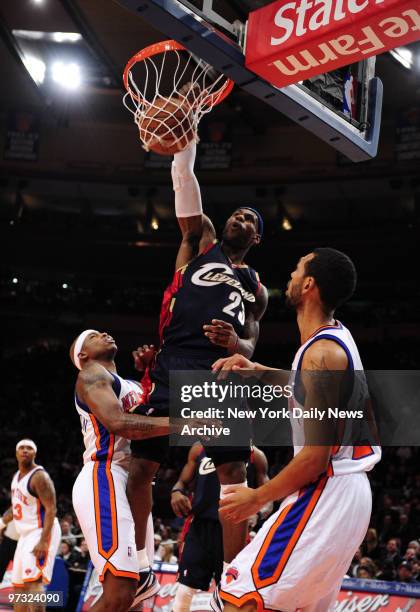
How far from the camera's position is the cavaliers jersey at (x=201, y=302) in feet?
15.1

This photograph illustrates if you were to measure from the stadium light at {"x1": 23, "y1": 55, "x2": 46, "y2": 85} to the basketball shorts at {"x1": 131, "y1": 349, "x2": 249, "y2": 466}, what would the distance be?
48.1 ft

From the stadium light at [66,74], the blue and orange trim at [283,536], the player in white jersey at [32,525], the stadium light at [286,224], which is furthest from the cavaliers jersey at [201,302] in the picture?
the stadium light at [286,224]

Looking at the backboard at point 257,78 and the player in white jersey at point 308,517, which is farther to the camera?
the backboard at point 257,78

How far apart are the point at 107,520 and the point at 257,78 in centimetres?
269

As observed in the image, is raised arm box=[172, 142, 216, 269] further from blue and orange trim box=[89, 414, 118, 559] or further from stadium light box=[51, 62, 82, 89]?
stadium light box=[51, 62, 82, 89]

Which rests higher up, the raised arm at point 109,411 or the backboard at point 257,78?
the backboard at point 257,78

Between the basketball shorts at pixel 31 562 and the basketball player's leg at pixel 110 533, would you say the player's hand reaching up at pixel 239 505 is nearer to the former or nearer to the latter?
the basketball player's leg at pixel 110 533

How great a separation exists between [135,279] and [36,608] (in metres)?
19.0

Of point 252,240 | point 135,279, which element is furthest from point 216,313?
point 135,279

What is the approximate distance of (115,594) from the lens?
4.14 m

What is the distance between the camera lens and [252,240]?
5.08 m

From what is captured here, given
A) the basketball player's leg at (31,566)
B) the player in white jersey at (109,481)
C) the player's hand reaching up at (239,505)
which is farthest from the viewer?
the basketball player's leg at (31,566)

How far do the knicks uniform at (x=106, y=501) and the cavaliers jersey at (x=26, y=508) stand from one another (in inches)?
143

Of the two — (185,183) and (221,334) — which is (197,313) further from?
(185,183)
